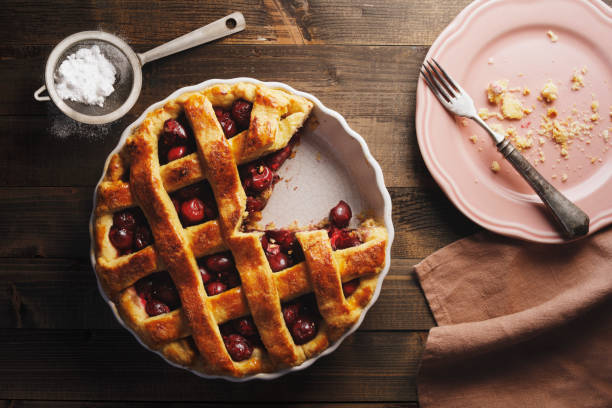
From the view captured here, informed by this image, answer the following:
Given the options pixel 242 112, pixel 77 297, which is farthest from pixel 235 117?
pixel 77 297

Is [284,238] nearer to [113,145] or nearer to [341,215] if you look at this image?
[341,215]

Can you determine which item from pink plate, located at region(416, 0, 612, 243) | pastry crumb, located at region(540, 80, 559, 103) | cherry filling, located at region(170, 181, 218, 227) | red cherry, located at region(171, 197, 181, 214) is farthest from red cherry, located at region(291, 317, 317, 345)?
pastry crumb, located at region(540, 80, 559, 103)

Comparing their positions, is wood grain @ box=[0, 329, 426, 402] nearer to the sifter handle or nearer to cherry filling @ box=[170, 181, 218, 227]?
cherry filling @ box=[170, 181, 218, 227]

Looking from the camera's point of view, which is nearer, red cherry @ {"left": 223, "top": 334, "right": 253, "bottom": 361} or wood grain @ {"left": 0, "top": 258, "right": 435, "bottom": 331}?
red cherry @ {"left": 223, "top": 334, "right": 253, "bottom": 361}

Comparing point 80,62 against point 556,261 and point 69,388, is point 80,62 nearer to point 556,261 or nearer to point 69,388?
point 69,388

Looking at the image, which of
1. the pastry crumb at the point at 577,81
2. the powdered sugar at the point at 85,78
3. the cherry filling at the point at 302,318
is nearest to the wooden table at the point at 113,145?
the powdered sugar at the point at 85,78

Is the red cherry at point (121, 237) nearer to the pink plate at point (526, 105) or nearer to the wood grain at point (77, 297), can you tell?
the wood grain at point (77, 297)
